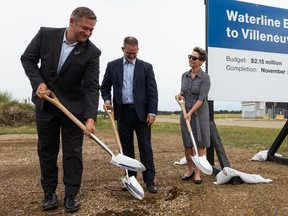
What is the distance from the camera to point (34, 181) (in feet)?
15.7

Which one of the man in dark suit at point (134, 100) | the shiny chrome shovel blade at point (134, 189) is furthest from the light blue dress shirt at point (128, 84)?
the shiny chrome shovel blade at point (134, 189)

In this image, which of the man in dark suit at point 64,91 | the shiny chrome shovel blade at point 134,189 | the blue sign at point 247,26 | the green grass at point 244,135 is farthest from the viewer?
the green grass at point 244,135

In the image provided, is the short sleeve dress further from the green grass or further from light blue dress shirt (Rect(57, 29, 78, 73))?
the green grass

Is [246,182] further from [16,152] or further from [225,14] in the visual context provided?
[16,152]

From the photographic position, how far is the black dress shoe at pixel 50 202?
11.4ft

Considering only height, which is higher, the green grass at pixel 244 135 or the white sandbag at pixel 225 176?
the white sandbag at pixel 225 176

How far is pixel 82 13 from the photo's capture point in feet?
10.3

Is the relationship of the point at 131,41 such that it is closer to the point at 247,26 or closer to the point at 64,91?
the point at 64,91

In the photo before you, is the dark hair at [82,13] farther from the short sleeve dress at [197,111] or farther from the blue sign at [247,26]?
the blue sign at [247,26]

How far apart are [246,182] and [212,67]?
182 cm

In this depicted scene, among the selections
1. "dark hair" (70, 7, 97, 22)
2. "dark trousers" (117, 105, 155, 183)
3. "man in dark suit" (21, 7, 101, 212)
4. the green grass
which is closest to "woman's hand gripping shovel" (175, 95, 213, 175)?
"dark trousers" (117, 105, 155, 183)

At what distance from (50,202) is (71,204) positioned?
0.80ft

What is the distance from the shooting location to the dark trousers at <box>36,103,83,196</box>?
3.48 metres

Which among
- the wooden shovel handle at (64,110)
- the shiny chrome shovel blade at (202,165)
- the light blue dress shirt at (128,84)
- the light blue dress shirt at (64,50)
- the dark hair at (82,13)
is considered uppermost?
the dark hair at (82,13)
